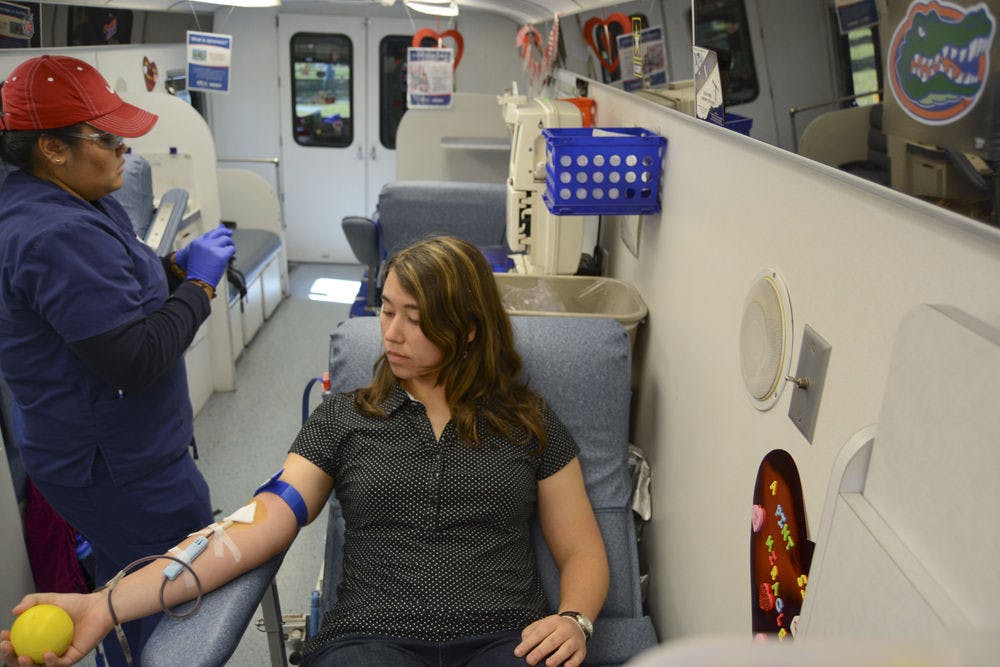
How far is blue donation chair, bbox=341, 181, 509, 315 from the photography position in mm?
4113

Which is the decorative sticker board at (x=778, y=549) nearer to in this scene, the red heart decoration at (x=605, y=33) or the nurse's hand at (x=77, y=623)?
the nurse's hand at (x=77, y=623)

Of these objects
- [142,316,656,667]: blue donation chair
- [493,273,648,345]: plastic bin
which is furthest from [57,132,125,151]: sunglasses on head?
[493,273,648,345]: plastic bin

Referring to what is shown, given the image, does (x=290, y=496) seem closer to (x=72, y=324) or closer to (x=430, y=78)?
(x=72, y=324)

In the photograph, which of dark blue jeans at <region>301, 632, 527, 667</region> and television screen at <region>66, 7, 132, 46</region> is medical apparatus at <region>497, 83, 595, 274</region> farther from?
television screen at <region>66, 7, 132, 46</region>

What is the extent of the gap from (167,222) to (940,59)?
329 cm

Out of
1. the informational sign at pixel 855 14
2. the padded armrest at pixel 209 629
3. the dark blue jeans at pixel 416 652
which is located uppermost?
the informational sign at pixel 855 14

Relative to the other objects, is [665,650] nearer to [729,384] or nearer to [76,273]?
[729,384]

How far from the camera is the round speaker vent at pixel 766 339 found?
127 centimetres

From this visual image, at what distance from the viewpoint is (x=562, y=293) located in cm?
264

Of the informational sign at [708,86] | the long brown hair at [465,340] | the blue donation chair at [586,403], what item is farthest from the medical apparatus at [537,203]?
the informational sign at [708,86]

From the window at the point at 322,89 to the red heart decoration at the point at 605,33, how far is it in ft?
12.6

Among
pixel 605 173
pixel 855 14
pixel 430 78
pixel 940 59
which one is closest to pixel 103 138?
pixel 605 173

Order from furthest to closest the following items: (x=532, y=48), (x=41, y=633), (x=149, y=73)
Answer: (x=532, y=48)
(x=149, y=73)
(x=41, y=633)

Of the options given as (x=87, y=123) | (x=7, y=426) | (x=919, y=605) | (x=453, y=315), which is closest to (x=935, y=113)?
(x=919, y=605)
